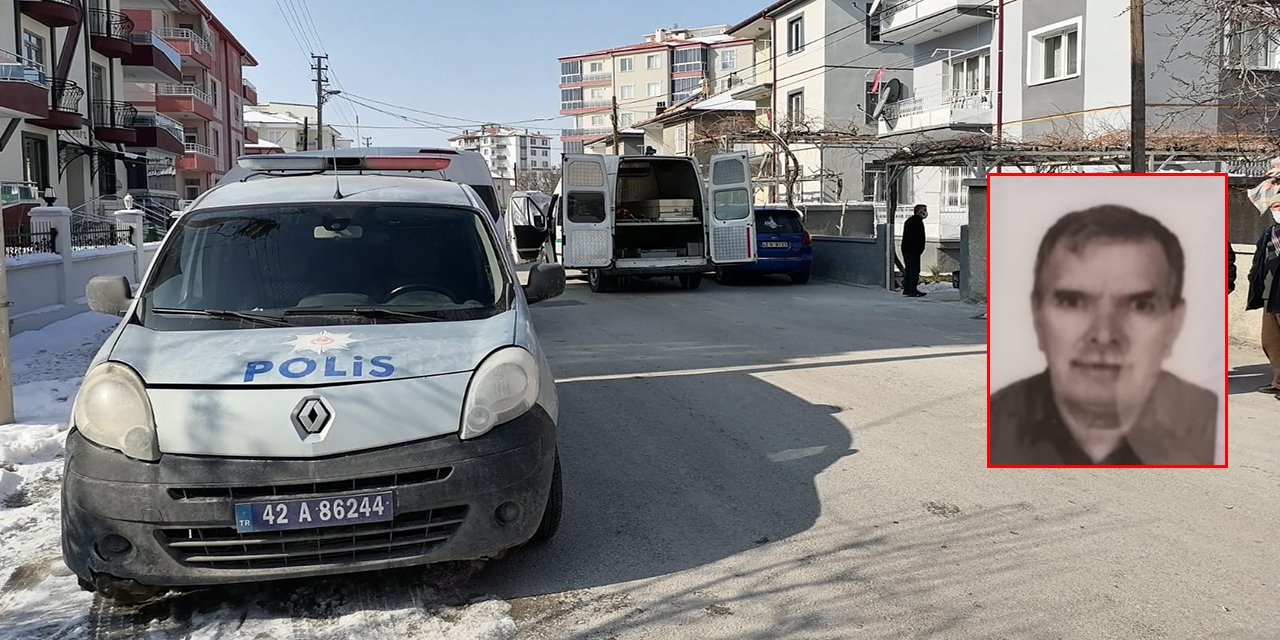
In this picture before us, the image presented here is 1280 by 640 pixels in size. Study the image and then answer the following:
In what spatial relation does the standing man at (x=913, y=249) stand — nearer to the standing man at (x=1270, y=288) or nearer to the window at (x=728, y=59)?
the standing man at (x=1270, y=288)

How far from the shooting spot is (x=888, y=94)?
3712cm

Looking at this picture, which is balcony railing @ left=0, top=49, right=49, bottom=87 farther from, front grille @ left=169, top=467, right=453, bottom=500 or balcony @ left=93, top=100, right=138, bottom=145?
front grille @ left=169, top=467, right=453, bottom=500

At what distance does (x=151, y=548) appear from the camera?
3.87 meters

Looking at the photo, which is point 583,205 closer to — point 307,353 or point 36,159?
point 307,353

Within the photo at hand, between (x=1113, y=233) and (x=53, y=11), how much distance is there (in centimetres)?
3087

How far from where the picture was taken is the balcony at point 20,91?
22703 mm

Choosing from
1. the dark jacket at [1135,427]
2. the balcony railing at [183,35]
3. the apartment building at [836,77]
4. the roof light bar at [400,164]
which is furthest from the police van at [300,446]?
the balcony railing at [183,35]

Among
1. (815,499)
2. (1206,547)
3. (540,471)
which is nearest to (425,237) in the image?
(540,471)

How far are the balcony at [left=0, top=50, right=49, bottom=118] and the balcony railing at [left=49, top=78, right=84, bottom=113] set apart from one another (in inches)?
162

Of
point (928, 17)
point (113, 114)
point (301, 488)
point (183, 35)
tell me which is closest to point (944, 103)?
point (928, 17)

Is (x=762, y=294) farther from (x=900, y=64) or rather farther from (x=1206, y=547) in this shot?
(x=900, y=64)

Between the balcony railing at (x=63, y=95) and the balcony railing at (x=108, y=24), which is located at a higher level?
the balcony railing at (x=108, y=24)

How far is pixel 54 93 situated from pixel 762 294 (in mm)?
21612

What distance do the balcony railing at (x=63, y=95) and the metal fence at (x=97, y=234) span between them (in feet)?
45.1
